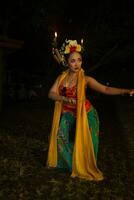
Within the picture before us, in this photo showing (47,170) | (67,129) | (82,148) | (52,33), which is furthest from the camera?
(52,33)

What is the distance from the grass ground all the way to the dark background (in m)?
10.1

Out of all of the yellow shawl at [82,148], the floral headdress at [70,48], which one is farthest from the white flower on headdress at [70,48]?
the yellow shawl at [82,148]

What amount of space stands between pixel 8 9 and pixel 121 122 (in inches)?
360

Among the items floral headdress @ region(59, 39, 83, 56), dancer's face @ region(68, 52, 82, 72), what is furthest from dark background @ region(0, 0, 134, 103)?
dancer's face @ region(68, 52, 82, 72)

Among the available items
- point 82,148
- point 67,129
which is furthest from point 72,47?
point 82,148

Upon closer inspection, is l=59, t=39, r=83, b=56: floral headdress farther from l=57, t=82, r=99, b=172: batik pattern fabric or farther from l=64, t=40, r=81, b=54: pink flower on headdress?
l=57, t=82, r=99, b=172: batik pattern fabric

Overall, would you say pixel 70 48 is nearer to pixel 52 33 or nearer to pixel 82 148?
pixel 82 148

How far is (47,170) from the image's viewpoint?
7.82 metres

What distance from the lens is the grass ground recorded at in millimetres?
6625

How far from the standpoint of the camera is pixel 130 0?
24.0 m

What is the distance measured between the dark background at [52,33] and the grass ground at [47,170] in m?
10.1

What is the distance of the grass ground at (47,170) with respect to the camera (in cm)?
662

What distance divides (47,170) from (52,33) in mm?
17115

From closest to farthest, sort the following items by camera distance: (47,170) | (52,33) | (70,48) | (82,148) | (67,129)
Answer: (82,148) → (70,48) → (67,129) → (47,170) → (52,33)
